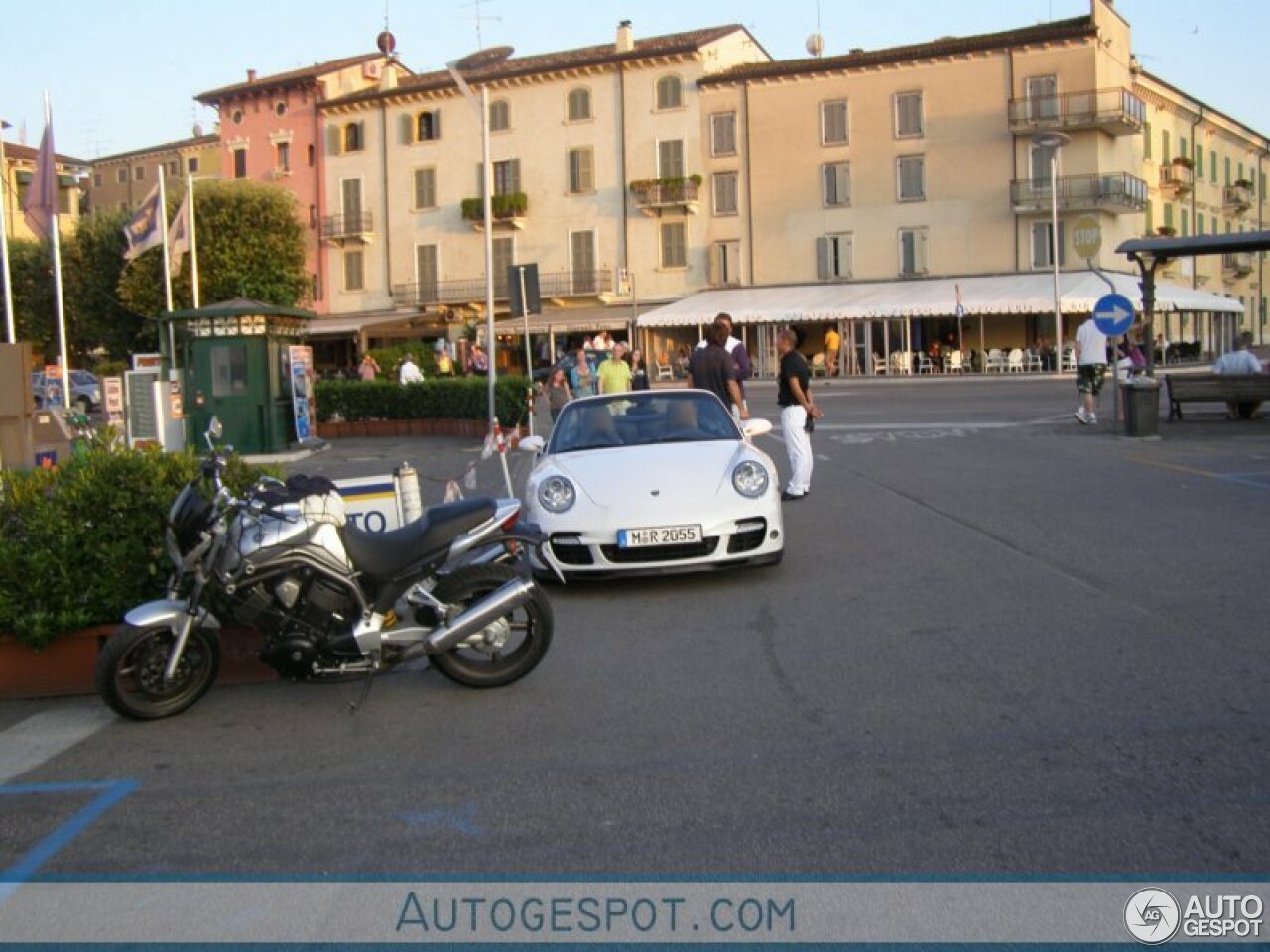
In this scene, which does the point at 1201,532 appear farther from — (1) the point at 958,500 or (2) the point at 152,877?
(2) the point at 152,877

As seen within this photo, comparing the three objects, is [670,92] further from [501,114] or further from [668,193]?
[501,114]

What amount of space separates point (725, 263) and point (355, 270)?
17.9 meters

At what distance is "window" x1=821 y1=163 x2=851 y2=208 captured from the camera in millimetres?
53500

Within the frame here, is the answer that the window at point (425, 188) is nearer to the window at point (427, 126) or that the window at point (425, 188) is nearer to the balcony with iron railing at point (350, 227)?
the window at point (427, 126)

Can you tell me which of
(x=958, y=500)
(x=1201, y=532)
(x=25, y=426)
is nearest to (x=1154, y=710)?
(x=1201, y=532)

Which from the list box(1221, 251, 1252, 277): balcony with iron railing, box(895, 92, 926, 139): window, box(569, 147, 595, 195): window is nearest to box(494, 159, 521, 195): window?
box(569, 147, 595, 195): window

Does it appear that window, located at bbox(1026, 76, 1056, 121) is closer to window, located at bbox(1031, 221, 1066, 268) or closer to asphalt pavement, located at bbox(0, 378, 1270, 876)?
window, located at bbox(1031, 221, 1066, 268)

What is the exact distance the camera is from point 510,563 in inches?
257

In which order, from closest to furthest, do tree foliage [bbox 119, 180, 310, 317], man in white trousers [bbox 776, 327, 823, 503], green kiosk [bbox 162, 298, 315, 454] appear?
man in white trousers [bbox 776, 327, 823, 503] < green kiosk [bbox 162, 298, 315, 454] < tree foliage [bbox 119, 180, 310, 317]

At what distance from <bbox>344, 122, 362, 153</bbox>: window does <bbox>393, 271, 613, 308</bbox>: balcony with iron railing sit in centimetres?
679

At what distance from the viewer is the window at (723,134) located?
54781 millimetres

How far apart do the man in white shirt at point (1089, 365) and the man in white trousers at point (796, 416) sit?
8.07m

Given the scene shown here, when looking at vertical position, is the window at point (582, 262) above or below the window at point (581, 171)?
below

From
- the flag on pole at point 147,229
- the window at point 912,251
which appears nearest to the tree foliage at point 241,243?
the flag on pole at point 147,229
